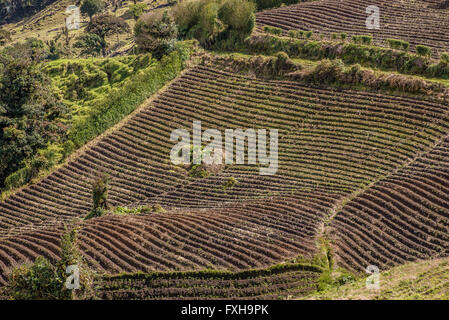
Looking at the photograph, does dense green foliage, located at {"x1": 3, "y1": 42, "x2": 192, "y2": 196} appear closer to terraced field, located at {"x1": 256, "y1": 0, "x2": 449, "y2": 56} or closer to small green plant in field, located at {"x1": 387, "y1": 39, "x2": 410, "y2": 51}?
terraced field, located at {"x1": 256, "y1": 0, "x2": 449, "y2": 56}

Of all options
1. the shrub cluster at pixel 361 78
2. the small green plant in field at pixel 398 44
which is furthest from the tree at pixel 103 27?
the small green plant in field at pixel 398 44

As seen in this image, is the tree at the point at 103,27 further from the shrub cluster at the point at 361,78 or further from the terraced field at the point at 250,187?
the shrub cluster at the point at 361,78

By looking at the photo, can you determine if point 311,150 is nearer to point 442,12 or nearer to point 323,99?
point 323,99

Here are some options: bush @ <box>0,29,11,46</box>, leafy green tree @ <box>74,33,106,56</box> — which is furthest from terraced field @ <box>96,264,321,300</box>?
bush @ <box>0,29,11,46</box>

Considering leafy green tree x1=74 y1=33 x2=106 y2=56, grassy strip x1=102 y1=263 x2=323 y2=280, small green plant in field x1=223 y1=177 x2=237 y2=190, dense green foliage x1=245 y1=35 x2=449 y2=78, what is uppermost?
dense green foliage x1=245 y1=35 x2=449 y2=78

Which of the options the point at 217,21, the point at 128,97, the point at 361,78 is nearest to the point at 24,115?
the point at 128,97

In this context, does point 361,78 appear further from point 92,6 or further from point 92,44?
point 92,6
